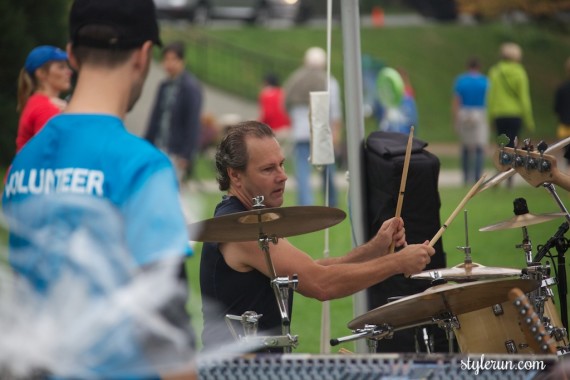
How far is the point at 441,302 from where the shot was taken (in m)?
3.79

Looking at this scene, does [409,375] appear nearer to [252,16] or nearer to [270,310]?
[270,310]

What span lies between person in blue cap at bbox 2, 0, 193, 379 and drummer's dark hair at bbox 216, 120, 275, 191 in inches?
74.0

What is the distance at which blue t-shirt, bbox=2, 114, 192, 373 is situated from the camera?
208 cm

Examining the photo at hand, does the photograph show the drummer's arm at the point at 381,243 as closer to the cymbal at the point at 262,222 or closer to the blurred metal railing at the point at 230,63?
the cymbal at the point at 262,222

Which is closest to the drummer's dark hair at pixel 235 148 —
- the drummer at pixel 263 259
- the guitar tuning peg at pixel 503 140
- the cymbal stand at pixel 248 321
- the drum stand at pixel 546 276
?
the drummer at pixel 263 259

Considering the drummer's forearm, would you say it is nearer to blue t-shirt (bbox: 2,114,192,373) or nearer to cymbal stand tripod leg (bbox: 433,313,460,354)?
cymbal stand tripod leg (bbox: 433,313,460,354)

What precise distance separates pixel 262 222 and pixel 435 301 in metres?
0.64

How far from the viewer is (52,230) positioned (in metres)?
2.16

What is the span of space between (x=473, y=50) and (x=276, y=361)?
24.3 m

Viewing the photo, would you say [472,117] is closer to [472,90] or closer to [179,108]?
[472,90]

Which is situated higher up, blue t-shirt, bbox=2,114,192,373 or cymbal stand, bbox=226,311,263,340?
cymbal stand, bbox=226,311,263,340

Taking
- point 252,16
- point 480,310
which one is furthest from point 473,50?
point 480,310

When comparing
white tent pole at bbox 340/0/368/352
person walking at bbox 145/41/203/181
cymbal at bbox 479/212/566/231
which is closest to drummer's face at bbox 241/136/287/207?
cymbal at bbox 479/212/566/231

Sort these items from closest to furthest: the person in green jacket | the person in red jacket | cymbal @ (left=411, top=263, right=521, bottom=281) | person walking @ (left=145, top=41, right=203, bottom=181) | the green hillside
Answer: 1. cymbal @ (left=411, top=263, right=521, bottom=281)
2. person walking @ (left=145, top=41, right=203, bottom=181)
3. the person in green jacket
4. the person in red jacket
5. the green hillside
